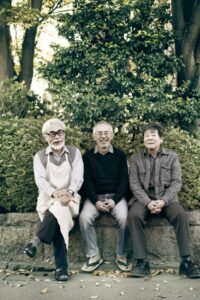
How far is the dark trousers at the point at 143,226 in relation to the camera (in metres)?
6.09

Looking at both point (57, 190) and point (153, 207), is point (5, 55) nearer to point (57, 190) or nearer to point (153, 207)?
point (57, 190)

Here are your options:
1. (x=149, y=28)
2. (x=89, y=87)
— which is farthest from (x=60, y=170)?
(x=149, y=28)

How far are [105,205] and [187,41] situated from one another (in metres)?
5.32

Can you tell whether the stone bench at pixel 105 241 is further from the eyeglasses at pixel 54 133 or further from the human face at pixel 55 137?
the eyeglasses at pixel 54 133

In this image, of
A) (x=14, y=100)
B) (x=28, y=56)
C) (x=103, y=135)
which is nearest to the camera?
(x=103, y=135)

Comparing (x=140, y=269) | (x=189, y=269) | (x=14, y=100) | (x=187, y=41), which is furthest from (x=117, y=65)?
(x=189, y=269)

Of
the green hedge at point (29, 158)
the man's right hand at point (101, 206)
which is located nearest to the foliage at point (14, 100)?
the green hedge at point (29, 158)

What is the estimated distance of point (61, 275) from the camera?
5.97m

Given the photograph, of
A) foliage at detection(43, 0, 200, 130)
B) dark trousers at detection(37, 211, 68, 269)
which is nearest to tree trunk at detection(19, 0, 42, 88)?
foliage at detection(43, 0, 200, 130)

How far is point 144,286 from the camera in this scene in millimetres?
5719

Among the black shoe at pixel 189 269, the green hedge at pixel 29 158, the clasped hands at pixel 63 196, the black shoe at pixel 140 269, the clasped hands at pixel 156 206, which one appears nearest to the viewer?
the black shoe at pixel 189 269

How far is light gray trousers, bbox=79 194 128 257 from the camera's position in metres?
6.44

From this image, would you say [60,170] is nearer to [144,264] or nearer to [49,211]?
[49,211]

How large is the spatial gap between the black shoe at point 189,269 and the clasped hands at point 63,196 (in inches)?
59.6
